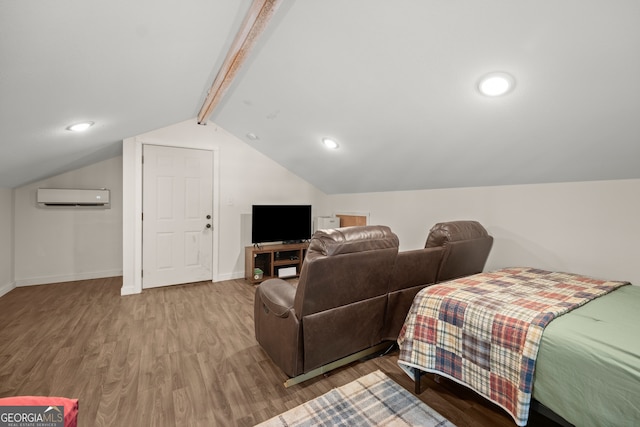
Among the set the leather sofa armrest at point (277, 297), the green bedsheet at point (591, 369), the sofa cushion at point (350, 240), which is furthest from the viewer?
the leather sofa armrest at point (277, 297)

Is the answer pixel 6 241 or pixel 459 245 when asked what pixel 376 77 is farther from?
pixel 6 241

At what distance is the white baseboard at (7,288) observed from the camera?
365 cm

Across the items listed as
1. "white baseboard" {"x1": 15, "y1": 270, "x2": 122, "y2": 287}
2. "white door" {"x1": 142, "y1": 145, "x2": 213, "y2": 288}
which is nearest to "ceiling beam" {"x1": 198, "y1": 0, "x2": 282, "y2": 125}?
"white door" {"x1": 142, "y1": 145, "x2": 213, "y2": 288}

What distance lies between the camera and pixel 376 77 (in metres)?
2.13

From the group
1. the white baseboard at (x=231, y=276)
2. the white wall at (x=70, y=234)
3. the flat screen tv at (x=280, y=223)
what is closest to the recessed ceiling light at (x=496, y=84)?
the flat screen tv at (x=280, y=223)

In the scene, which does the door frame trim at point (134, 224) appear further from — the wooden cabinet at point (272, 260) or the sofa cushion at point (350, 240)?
the sofa cushion at point (350, 240)

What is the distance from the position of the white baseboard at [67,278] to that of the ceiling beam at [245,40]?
359 centimetres

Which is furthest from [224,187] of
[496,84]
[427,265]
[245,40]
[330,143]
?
[496,84]

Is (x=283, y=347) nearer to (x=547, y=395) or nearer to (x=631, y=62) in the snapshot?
(x=547, y=395)

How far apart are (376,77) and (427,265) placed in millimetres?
1535

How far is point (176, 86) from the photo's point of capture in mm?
2713

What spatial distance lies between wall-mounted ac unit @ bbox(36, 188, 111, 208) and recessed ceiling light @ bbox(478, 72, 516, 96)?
5.15 metres

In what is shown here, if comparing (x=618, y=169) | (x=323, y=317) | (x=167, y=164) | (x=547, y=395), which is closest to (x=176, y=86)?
(x=167, y=164)

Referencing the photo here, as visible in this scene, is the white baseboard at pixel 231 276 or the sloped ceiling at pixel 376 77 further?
the white baseboard at pixel 231 276
